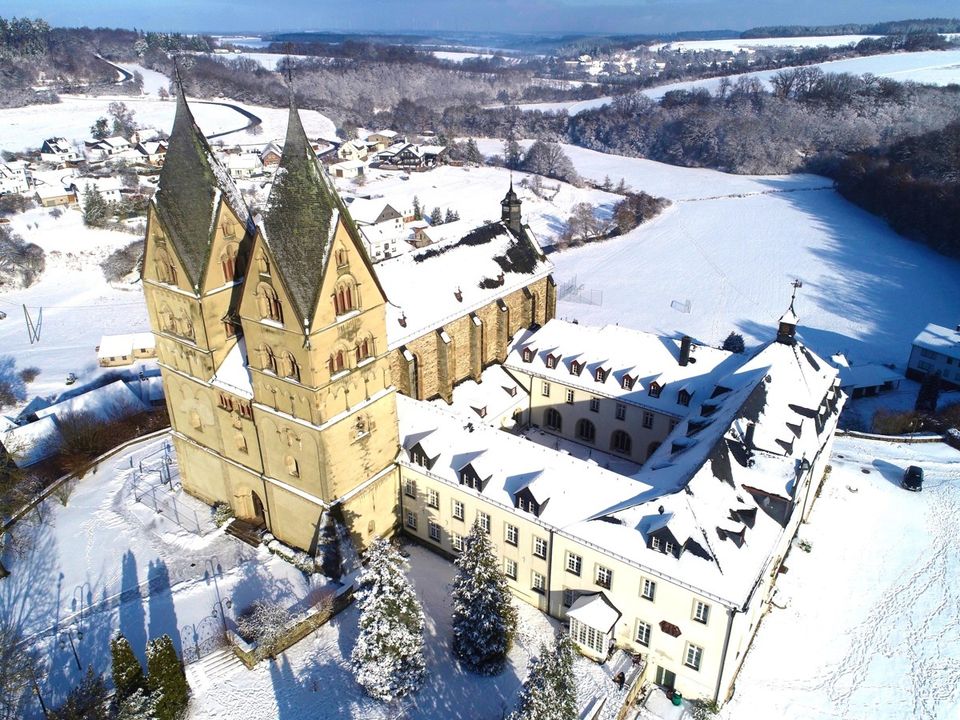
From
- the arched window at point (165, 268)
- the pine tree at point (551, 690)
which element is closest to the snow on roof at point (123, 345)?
the arched window at point (165, 268)

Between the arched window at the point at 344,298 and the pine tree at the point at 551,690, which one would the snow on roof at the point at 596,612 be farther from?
the arched window at the point at 344,298

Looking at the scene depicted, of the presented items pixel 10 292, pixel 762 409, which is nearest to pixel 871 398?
pixel 762 409

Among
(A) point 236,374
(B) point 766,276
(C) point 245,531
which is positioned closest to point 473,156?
(B) point 766,276

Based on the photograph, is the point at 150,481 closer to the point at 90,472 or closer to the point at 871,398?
the point at 90,472

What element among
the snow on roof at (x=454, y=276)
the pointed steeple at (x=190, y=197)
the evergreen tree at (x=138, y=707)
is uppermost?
the pointed steeple at (x=190, y=197)

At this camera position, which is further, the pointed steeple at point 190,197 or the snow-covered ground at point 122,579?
the pointed steeple at point 190,197

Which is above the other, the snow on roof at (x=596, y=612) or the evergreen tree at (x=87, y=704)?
the snow on roof at (x=596, y=612)

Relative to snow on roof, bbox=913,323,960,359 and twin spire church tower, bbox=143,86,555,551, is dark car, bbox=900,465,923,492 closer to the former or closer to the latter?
snow on roof, bbox=913,323,960,359

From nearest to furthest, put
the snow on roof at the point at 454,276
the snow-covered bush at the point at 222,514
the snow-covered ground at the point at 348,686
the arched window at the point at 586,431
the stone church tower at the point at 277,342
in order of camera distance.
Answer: the snow-covered ground at the point at 348,686, the stone church tower at the point at 277,342, the snow-covered bush at the point at 222,514, the snow on roof at the point at 454,276, the arched window at the point at 586,431
